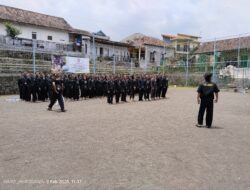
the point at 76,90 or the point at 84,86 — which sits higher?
the point at 84,86

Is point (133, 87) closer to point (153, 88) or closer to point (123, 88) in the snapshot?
point (123, 88)

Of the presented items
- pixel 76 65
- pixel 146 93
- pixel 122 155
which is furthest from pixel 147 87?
pixel 122 155

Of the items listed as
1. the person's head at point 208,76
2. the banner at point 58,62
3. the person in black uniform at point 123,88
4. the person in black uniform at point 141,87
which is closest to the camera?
the person's head at point 208,76

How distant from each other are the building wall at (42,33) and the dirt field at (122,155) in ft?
99.7

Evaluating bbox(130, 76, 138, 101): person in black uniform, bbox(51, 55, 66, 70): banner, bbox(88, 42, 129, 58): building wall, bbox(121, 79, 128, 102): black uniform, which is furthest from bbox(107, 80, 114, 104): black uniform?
bbox(88, 42, 129, 58): building wall

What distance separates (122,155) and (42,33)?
123ft

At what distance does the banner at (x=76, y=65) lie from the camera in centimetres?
2723

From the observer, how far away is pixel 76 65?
91.5ft

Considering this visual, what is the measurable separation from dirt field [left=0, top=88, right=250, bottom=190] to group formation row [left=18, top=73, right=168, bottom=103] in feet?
25.8

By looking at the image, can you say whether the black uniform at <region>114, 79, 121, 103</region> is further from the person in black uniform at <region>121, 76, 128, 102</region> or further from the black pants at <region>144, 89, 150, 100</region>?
the black pants at <region>144, 89, 150, 100</region>

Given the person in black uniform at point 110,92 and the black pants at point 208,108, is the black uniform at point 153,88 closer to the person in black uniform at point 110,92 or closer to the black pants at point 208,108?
the person in black uniform at point 110,92

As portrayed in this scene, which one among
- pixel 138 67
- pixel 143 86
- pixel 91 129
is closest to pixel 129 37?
pixel 138 67

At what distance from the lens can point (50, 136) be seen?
870 cm

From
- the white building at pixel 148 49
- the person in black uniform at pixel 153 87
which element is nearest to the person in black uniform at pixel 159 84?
the person in black uniform at pixel 153 87
